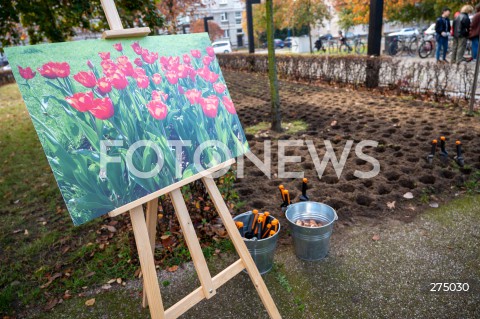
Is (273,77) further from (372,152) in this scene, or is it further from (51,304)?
(51,304)

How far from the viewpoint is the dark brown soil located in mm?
3205

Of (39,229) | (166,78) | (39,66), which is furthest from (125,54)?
(39,229)

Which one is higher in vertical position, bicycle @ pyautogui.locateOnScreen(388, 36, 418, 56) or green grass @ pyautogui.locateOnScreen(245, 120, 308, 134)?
bicycle @ pyautogui.locateOnScreen(388, 36, 418, 56)

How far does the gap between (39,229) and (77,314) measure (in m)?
1.59

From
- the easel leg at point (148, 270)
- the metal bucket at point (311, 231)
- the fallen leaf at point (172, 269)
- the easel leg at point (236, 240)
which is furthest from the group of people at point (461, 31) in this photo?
the easel leg at point (148, 270)

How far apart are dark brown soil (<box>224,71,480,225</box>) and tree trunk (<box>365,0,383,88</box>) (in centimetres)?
37

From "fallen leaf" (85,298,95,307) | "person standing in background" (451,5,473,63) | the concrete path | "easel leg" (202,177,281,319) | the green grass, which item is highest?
"person standing in background" (451,5,473,63)

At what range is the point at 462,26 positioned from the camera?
28.3 ft

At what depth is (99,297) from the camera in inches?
91.2

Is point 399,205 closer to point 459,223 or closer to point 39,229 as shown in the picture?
point 459,223

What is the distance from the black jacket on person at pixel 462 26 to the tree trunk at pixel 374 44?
311 cm

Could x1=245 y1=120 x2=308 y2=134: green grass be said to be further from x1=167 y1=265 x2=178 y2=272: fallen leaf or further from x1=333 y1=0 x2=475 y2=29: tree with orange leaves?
x1=333 y1=0 x2=475 y2=29: tree with orange leaves

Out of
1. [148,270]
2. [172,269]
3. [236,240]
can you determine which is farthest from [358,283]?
[148,270]

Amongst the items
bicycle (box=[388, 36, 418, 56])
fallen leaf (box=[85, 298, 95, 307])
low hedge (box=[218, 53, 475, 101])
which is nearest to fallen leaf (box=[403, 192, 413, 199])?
fallen leaf (box=[85, 298, 95, 307])
